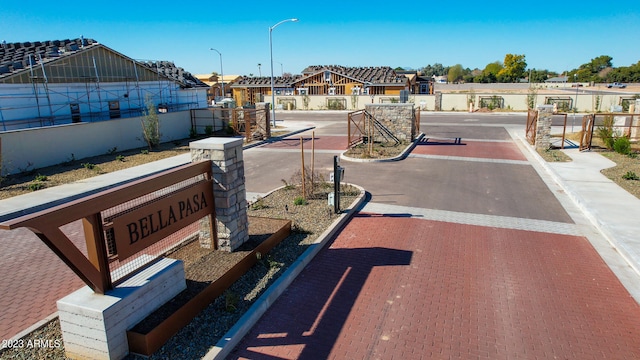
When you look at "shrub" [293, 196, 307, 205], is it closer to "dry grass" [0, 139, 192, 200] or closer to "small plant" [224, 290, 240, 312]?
"small plant" [224, 290, 240, 312]

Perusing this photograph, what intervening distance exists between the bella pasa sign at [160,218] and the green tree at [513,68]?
383ft

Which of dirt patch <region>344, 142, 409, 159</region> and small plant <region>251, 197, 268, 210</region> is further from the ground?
dirt patch <region>344, 142, 409, 159</region>

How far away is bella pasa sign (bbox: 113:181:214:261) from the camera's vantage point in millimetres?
5504

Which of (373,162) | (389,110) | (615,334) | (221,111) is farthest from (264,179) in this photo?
(221,111)

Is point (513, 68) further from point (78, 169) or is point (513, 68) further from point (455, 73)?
point (78, 169)

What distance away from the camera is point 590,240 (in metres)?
9.09

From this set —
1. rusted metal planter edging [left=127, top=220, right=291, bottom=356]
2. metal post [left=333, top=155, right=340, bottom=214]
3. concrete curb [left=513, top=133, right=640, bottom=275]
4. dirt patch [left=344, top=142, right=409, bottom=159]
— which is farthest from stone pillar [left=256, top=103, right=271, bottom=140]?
rusted metal planter edging [left=127, top=220, right=291, bottom=356]

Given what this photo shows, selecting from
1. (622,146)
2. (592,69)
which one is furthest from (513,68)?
(622,146)

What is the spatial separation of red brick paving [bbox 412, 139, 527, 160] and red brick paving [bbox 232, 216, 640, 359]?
10868mm

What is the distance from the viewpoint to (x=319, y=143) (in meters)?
24.4

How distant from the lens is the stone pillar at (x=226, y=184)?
7.23 metres

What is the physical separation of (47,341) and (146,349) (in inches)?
59.6

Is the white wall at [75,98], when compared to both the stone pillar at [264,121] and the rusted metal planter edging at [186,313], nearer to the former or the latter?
the stone pillar at [264,121]

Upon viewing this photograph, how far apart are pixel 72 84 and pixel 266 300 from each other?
23.7m
